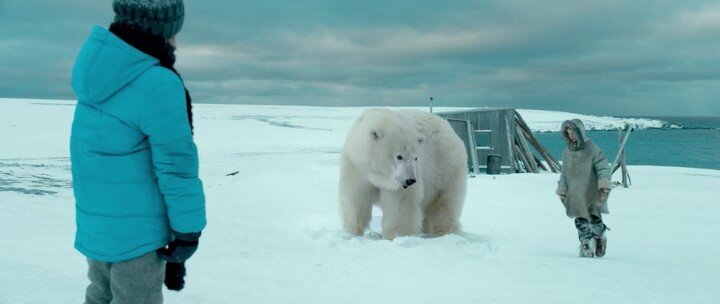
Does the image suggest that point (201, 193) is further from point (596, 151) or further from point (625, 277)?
point (596, 151)

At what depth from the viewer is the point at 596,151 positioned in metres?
4.98

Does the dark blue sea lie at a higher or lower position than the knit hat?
lower

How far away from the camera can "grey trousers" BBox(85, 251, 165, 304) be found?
2033 mm

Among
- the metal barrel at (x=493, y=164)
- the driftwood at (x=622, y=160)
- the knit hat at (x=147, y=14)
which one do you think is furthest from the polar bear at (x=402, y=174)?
the metal barrel at (x=493, y=164)

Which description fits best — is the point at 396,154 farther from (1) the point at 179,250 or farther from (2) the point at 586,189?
(1) the point at 179,250

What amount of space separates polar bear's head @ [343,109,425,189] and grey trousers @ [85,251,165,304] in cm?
287

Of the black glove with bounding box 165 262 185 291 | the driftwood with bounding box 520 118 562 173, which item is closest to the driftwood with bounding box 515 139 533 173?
the driftwood with bounding box 520 118 562 173

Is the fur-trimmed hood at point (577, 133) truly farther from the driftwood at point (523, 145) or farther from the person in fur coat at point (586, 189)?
the driftwood at point (523, 145)

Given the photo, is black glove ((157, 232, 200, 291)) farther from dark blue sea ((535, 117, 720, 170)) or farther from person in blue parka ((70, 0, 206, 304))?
dark blue sea ((535, 117, 720, 170))

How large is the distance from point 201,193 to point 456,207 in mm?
4203

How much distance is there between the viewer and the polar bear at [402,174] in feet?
16.2

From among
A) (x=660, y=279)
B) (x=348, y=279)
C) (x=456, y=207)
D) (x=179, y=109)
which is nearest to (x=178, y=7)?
(x=179, y=109)

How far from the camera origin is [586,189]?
4.94 meters

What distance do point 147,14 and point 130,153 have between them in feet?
1.56
